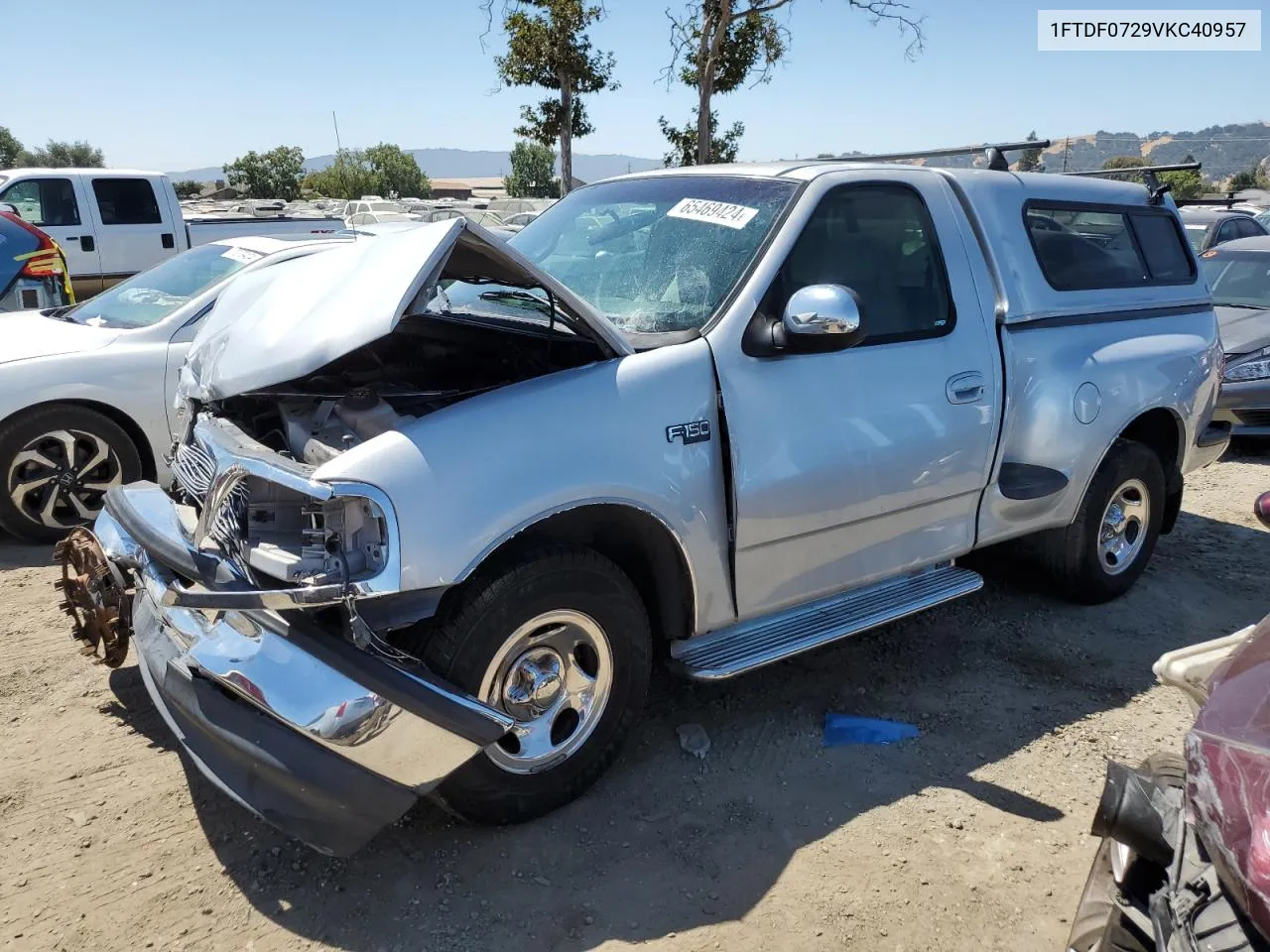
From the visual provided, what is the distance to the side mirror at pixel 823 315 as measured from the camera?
3141mm

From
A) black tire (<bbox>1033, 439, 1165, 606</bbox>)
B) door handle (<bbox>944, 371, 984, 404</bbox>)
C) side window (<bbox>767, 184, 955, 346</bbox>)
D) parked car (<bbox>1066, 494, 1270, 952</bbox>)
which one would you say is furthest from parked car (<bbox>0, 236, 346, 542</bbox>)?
parked car (<bbox>1066, 494, 1270, 952</bbox>)

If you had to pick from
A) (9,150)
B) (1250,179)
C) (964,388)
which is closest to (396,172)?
(9,150)

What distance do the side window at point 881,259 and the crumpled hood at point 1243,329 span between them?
207 inches

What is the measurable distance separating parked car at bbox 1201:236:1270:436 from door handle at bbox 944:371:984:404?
14.7ft

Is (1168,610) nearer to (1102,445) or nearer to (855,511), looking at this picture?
(1102,445)

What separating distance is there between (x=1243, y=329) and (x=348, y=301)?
27.4 ft

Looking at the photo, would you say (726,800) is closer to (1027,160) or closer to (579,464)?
(579,464)

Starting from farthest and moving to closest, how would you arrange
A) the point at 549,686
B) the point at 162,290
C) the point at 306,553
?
the point at 162,290, the point at 549,686, the point at 306,553

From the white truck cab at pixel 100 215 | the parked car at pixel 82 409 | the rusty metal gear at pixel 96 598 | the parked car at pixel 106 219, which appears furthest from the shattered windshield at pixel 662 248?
the white truck cab at pixel 100 215

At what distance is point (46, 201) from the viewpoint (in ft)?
40.8

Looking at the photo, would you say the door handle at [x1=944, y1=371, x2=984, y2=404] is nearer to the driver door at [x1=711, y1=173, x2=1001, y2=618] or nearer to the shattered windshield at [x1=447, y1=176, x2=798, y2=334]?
the driver door at [x1=711, y1=173, x2=1001, y2=618]

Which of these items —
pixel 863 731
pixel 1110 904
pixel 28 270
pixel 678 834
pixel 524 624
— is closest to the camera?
pixel 1110 904

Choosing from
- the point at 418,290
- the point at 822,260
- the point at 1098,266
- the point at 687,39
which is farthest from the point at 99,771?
the point at 687,39

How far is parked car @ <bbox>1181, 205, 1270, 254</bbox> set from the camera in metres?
13.9
